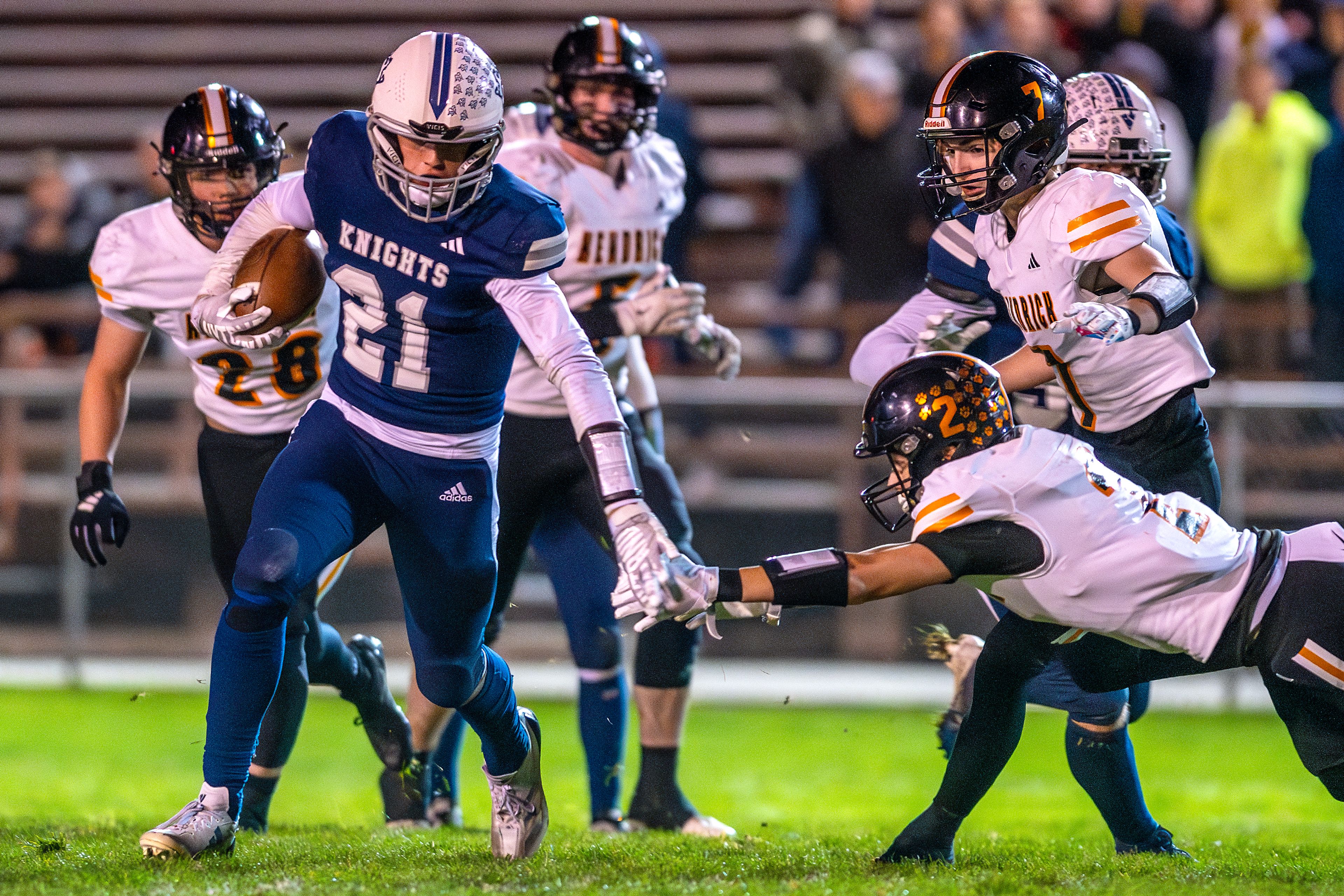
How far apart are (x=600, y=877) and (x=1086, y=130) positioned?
2.52 metres

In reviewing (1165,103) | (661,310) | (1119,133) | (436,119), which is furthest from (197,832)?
(1165,103)

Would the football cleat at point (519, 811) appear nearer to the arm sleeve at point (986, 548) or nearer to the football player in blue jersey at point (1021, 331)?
the football player in blue jersey at point (1021, 331)

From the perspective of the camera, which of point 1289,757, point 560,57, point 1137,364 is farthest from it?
point 1289,757

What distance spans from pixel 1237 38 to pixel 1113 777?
6.21m

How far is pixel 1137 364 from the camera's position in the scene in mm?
4359

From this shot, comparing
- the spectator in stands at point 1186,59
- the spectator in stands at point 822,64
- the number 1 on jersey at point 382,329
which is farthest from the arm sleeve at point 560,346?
the spectator in stands at point 1186,59

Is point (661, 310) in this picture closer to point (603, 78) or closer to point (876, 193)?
point (603, 78)

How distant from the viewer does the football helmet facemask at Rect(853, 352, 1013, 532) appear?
3.70 m

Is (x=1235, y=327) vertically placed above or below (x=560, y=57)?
below

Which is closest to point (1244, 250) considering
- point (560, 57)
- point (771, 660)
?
point (771, 660)

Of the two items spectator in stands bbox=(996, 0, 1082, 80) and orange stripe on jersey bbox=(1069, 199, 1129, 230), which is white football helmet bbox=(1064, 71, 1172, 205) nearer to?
orange stripe on jersey bbox=(1069, 199, 1129, 230)

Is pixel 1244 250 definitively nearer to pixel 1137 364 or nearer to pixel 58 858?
pixel 1137 364

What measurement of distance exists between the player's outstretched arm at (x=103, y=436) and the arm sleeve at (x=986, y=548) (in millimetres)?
2366

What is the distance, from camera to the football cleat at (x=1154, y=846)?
4316 mm
